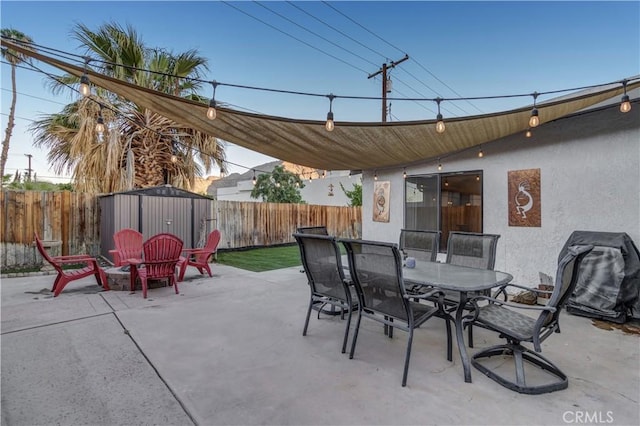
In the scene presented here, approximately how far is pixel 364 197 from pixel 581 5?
546 cm

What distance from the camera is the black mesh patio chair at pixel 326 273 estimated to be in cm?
271

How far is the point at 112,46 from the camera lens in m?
6.87

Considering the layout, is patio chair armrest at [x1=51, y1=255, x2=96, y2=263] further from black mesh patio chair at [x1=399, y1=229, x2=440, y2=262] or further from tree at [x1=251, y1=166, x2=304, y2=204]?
tree at [x1=251, y1=166, x2=304, y2=204]

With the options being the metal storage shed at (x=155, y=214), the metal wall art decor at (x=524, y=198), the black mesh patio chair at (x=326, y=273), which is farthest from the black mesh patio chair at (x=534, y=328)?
the metal storage shed at (x=155, y=214)

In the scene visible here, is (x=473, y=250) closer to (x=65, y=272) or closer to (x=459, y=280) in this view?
(x=459, y=280)

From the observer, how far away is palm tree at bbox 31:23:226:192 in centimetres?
691

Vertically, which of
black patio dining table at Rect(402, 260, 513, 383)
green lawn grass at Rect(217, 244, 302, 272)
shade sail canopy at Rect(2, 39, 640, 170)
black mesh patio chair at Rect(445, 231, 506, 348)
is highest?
shade sail canopy at Rect(2, 39, 640, 170)

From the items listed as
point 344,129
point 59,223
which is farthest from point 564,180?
point 59,223

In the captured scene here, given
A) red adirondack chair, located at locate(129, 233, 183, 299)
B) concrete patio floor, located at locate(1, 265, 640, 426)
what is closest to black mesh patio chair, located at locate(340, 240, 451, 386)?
concrete patio floor, located at locate(1, 265, 640, 426)

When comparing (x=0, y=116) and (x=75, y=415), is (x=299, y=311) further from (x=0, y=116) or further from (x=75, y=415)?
(x=0, y=116)

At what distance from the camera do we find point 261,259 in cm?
809

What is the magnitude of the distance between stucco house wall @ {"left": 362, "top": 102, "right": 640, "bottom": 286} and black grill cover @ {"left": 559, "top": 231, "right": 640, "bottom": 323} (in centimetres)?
36

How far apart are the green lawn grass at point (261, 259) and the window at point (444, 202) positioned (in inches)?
122

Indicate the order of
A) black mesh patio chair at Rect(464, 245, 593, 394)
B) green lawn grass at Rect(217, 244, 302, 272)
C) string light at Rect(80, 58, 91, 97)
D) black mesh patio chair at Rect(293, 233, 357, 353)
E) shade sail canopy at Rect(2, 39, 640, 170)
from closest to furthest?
black mesh patio chair at Rect(464, 245, 593, 394)
string light at Rect(80, 58, 91, 97)
black mesh patio chair at Rect(293, 233, 357, 353)
shade sail canopy at Rect(2, 39, 640, 170)
green lawn grass at Rect(217, 244, 302, 272)
